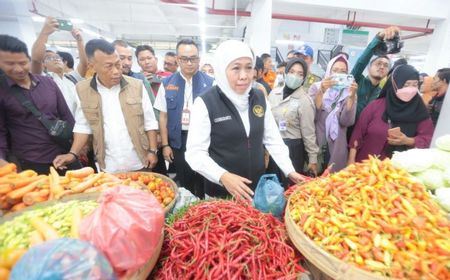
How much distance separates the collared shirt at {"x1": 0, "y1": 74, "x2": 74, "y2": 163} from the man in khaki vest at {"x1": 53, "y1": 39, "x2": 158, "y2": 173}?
227mm

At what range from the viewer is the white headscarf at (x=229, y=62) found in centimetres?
161

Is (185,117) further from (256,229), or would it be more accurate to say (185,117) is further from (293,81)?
(256,229)

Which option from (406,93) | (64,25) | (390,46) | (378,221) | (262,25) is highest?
(262,25)

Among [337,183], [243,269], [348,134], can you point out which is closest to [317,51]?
[348,134]

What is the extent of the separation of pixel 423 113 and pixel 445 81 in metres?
1.88

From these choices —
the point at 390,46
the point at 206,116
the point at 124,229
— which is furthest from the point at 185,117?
the point at 390,46

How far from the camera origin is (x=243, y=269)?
0.98m

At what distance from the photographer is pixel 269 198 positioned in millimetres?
1359

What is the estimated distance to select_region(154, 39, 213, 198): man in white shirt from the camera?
104 inches

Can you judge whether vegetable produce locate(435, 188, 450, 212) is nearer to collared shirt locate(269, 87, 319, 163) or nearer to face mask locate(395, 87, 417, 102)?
face mask locate(395, 87, 417, 102)

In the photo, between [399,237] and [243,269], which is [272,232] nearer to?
[243,269]

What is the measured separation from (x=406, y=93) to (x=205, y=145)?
6.33ft

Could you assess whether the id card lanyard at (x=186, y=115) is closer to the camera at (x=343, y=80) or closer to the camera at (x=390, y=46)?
the camera at (x=343, y=80)

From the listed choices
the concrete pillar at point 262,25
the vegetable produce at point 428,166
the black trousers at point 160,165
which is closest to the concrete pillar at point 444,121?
the vegetable produce at point 428,166
